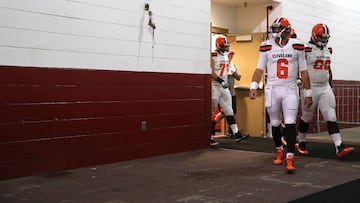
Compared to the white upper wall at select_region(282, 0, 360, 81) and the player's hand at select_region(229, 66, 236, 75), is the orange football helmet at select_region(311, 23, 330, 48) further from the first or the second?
the white upper wall at select_region(282, 0, 360, 81)

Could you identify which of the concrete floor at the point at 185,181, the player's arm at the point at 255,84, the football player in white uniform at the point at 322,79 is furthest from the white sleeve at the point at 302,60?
the concrete floor at the point at 185,181

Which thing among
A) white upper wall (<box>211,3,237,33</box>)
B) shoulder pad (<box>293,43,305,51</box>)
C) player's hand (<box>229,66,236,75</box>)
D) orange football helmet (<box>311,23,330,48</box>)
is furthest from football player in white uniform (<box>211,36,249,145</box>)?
shoulder pad (<box>293,43,305,51</box>)

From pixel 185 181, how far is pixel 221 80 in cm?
343

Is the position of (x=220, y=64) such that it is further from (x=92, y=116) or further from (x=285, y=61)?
(x=92, y=116)

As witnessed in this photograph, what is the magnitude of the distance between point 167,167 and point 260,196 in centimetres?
194

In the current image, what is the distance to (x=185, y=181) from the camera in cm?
554

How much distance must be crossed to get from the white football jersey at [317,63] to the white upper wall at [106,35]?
6.10ft

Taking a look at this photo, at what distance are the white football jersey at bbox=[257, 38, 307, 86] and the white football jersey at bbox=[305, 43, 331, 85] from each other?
0.85 meters

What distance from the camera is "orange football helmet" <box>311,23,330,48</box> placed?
702cm

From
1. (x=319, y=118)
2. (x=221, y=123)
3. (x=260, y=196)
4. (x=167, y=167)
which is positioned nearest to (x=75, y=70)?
(x=167, y=167)

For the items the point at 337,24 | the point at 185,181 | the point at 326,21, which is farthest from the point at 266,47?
the point at 337,24

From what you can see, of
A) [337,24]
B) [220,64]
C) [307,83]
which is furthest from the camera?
[337,24]

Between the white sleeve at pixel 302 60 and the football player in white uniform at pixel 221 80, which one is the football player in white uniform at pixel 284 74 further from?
the football player in white uniform at pixel 221 80

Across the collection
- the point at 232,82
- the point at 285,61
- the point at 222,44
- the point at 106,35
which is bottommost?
the point at 232,82
